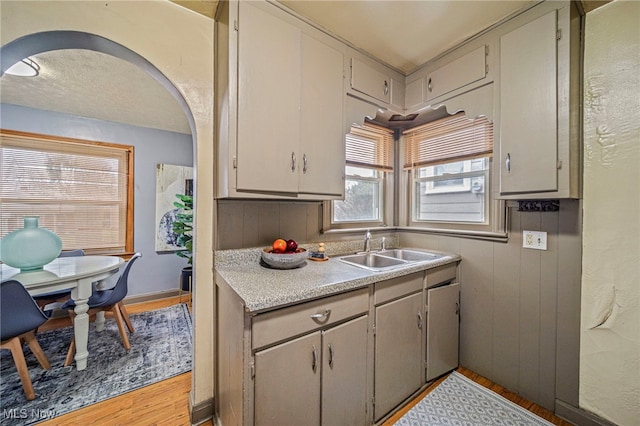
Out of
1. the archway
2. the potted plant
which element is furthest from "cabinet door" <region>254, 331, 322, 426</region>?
the potted plant

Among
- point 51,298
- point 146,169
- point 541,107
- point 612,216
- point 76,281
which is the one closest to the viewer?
point 612,216

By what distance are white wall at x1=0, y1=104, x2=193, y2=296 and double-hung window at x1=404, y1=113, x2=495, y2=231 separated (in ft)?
10.7

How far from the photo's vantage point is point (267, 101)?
4.56ft

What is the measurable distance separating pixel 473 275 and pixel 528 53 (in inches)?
58.8

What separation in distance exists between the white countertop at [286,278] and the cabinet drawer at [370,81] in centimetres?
126

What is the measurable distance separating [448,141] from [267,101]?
159cm

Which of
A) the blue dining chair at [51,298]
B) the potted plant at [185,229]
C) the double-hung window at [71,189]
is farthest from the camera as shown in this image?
the potted plant at [185,229]

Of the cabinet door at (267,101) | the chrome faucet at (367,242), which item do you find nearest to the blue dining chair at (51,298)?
the cabinet door at (267,101)

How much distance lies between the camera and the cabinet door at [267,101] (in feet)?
4.32

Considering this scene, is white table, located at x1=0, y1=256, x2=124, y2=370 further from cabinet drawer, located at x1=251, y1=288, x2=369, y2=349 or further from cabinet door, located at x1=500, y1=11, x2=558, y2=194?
cabinet door, located at x1=500, y1=11, x2=558, y2=194

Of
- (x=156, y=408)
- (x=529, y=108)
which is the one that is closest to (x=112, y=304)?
(x=156, y=408)

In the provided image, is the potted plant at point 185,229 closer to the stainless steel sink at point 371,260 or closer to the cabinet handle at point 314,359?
the stainless steel sink at point 371,260

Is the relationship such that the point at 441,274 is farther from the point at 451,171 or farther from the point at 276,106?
the point at 276,106

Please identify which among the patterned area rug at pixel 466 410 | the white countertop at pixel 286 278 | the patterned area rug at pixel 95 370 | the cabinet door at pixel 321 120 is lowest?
the patterned area rug at pixel 95 370
